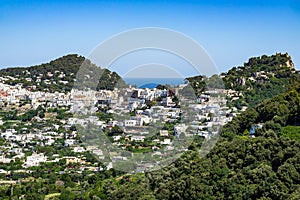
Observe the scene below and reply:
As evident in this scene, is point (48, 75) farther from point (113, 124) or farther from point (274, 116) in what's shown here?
point (274, 116)

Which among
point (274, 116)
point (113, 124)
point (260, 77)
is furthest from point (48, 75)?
point (274, 116)

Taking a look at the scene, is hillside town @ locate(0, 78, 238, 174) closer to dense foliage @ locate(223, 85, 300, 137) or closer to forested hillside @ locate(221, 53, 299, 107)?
dense foliage @ locate(223, 85, 300, 137)

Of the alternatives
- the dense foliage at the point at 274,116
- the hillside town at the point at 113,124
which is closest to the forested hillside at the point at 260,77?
the hillside town at the point at 113,124

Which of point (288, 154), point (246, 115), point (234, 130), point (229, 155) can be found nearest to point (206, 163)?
point (229, 155)

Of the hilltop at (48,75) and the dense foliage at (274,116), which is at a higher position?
the hilltop at (48,75)

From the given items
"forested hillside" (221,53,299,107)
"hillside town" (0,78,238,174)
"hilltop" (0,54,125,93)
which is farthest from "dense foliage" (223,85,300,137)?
"hilltop" (0,54,125,93)

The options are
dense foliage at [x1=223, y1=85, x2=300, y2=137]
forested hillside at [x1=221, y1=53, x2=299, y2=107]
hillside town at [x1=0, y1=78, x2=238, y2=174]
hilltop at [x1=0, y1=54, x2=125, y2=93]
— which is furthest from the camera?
hilltop at [x1=0, y1=54, x2=125, y2=93]

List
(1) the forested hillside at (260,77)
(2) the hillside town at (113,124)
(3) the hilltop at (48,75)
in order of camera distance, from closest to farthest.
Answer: (2) the hillside town at (113,124), (1) the forested hillside at (260,77), (3) the hilltop at (48,75)

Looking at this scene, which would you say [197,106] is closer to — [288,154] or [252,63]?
[288,154]

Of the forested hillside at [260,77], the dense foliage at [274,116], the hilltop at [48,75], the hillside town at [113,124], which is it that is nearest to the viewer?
A: the dense foliage at [274,116]

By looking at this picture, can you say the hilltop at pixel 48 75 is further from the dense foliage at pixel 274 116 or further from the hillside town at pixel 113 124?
the dense foliage at pixel 274 116
